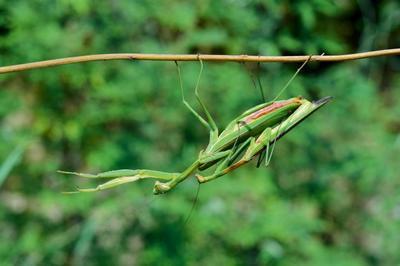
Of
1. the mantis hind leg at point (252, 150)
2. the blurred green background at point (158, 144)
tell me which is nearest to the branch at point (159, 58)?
the mantis hind leg at point (252, 150)

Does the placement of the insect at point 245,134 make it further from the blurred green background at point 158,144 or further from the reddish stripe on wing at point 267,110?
the blurred green background at point 158,144

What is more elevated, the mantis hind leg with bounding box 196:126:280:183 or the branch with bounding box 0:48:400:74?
the branch with bounding box 0:48:400:74

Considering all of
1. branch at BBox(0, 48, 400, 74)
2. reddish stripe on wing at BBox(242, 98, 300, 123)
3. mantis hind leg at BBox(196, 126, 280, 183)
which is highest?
branch at BBox(0, 48, 400, 74)

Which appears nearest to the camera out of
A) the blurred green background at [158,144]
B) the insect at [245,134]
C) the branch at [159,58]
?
the branch at [159,58]

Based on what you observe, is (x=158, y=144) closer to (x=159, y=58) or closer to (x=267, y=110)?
(x=267, y=110)

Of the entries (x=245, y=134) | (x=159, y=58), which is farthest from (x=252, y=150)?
(x=159, y=58)

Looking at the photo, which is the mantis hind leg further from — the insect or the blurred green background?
the blurred green background

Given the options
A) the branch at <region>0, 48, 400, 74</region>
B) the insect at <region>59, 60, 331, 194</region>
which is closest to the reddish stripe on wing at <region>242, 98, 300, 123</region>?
the insect at <region>59, 60, 331, 194</region>

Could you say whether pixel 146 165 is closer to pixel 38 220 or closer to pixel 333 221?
pixel 38 220

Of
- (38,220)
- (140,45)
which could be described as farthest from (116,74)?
(38,220)
